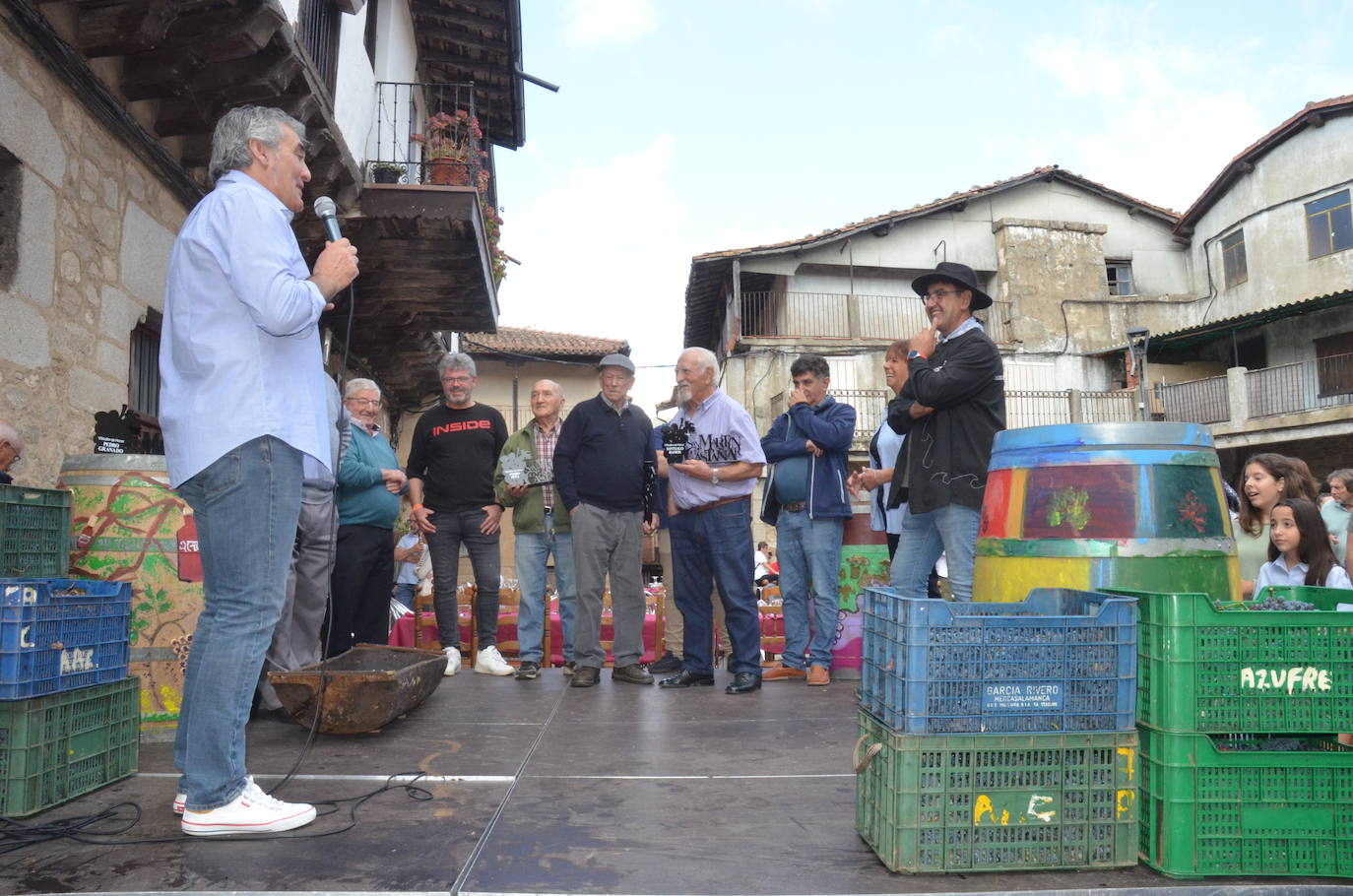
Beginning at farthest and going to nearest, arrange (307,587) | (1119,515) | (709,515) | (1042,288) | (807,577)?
1. (1042,288)
2. (807,577)
3. (709,515)
4. (307,587)
5. (1119,515)

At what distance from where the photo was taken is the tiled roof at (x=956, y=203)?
25975 millimetres

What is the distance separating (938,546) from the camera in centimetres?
450

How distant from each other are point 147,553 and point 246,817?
1.74m

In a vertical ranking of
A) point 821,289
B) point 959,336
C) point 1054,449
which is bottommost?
point 1054,449

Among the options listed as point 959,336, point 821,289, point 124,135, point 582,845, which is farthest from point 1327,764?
point 821,289

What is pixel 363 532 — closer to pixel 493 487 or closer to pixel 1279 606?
pixel 493 487

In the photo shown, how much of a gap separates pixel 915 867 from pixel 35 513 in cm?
303

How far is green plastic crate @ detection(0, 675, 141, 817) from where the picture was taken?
2.75m

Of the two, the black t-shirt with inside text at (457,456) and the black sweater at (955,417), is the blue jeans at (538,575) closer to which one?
the black t-shirt with inside text at (457,456)

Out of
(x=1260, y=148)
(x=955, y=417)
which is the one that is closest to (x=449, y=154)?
(x=955, y=417)

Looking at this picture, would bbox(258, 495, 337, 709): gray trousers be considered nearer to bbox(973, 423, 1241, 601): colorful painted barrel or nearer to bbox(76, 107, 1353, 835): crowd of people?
bbox(76, 107, 1353, 835): crowd of people

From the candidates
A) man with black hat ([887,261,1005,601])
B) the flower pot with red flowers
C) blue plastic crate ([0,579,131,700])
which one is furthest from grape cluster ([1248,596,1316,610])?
the flower pot with red flowers

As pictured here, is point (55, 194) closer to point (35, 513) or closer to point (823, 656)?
point (35, 513)

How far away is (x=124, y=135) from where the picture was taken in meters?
5.81
